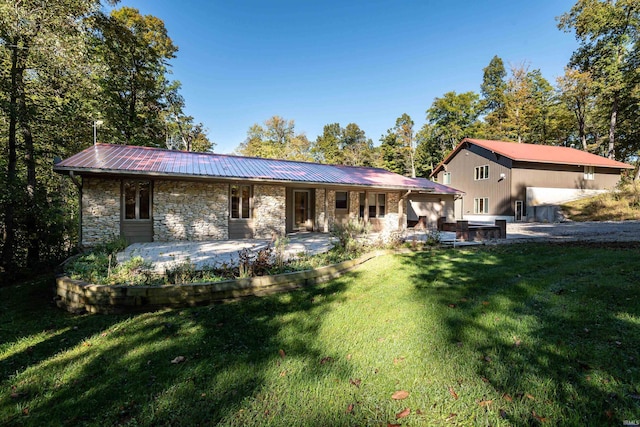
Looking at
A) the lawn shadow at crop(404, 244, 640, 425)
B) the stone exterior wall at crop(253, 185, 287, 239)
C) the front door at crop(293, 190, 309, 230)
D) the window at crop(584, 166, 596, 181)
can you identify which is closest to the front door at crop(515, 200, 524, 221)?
the window at crop(584, 166, 596, 181)

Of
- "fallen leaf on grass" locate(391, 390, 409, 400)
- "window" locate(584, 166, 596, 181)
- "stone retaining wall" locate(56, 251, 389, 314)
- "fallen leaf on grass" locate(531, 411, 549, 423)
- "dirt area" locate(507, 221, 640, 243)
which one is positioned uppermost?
"window" locate(584, 166, 596, 181)

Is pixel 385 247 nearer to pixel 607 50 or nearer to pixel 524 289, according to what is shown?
pixel 524 289

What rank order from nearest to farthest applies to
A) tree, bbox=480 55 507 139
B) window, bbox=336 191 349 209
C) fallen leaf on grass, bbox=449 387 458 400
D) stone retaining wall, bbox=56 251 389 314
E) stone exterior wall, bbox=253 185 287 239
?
1. fallen leaf on grass, bbox=449 387 458 400
2. stone retaining wall, bbox=56 251 389 314
3. stone exterior wall, bbox=253 185 287 239
4. window, bbox=336 191 349 209
5. tree, bbox=480 55 507 139

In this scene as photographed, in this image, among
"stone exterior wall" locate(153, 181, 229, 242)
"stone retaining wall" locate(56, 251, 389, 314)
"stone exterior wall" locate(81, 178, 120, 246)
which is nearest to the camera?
"stone retaining wall" locate(56, 251, 389, 314)

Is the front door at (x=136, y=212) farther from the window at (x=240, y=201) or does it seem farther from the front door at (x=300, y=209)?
the front door at (x=300, y=209)

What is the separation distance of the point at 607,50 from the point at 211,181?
38183mm

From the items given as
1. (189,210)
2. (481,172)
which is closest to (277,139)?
(481,172)

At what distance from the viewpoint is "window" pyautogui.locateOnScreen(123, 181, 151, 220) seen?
955 centimetres

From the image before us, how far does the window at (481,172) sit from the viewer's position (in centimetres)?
2380

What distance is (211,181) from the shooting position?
10445mm

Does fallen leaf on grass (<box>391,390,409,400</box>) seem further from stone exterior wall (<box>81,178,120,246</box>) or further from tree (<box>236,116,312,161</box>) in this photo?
tree (<box>236,116,312,161</box>)

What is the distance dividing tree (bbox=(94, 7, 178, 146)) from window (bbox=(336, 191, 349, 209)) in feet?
41.8

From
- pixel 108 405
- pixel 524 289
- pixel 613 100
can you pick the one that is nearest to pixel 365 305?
pixel 524 289

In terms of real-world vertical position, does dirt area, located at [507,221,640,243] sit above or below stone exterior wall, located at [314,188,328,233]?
below
